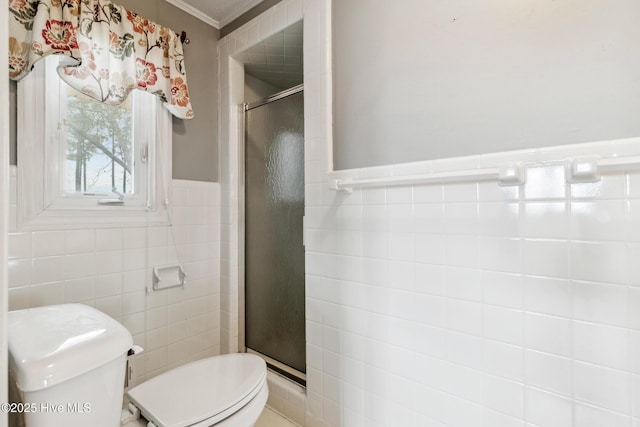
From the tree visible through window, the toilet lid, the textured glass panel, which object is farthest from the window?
the toilet lid

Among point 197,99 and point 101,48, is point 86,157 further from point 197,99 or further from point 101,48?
point 197,99

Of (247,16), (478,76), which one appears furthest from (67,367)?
(247,16)

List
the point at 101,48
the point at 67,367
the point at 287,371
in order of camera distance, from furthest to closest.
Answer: the point at 287,371 < the point at 101,48 < the point at 67,367

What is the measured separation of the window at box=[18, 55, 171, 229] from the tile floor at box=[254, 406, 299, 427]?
115 centimetres

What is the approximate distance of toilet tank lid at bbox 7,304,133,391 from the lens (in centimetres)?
65

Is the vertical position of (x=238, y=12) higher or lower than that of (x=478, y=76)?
higher

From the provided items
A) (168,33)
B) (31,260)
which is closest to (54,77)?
(168,33)

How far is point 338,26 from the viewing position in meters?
1.30

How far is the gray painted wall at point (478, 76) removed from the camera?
2.61 ft

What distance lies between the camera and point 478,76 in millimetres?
973

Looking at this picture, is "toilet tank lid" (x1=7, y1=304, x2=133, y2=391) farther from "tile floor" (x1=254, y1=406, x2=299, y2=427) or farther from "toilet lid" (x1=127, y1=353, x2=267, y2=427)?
"tile floor" (x1=254, y1=406, x2=299, y2=427)

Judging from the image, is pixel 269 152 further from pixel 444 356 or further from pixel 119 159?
pixel 444 356

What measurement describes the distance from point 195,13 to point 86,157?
1.06m

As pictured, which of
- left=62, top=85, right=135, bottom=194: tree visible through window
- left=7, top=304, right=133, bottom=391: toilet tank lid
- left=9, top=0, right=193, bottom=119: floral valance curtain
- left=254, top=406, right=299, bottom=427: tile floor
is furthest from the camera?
left=254, top=406, right=299, bottom=427: tile floor
